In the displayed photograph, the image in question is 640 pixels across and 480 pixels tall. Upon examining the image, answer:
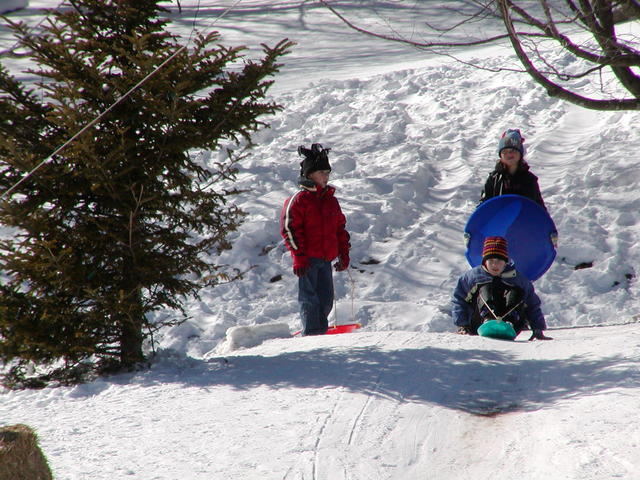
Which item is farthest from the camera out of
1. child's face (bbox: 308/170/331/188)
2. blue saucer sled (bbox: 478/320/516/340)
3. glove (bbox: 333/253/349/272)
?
glove (bbox: 333/253/349/272)

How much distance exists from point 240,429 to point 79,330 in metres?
1.61

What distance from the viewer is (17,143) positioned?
483 centimetres

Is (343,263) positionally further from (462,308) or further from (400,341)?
(400,341)

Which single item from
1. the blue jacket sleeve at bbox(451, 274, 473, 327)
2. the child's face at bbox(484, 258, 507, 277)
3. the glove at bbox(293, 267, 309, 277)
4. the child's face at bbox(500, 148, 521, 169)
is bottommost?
the blue jacket sleeve at bbox(451, 274, 473, 327)

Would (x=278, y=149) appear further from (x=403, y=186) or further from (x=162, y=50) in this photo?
(x=162, y=50)

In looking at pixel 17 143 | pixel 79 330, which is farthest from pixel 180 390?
pixel 17 143

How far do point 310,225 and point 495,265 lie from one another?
68.3 inches

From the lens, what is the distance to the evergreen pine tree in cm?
471

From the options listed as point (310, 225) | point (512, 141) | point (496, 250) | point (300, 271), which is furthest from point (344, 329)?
point (512, 141)

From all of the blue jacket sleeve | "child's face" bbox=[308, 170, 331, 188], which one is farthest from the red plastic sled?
"child's face" bbox=[308, 170, 331, 188]

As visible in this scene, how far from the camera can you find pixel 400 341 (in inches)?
220

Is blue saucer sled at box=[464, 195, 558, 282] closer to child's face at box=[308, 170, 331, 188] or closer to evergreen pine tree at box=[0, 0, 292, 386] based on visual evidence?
child's face at box=[308, 170, 331, 188]

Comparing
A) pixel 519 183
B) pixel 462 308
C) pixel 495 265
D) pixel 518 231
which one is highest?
pixel 519 183

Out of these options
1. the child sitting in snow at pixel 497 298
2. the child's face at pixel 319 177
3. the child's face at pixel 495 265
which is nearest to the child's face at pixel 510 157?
the child sitting in snow at pixel 497 298
